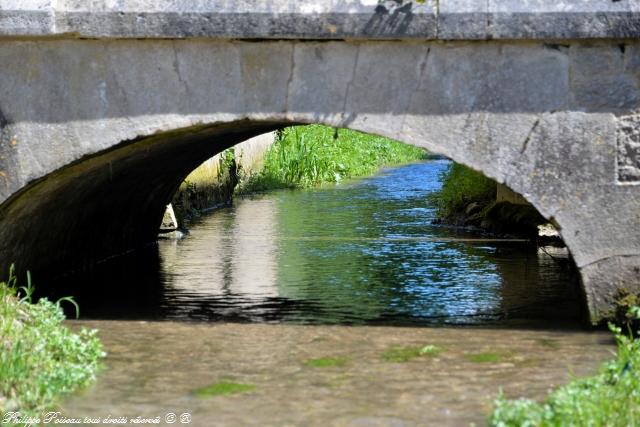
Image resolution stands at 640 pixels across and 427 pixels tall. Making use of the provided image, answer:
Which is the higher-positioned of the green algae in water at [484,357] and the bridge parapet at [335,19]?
the bridge parapet at [335,19]

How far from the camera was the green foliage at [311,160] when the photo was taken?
56.1 ft

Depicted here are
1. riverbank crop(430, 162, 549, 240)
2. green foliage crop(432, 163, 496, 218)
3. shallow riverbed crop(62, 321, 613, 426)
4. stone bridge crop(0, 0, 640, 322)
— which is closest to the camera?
shallow riverbed crop(62, 321, 613, 426)

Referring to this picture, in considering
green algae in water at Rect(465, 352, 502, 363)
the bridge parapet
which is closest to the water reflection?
green algae in water at Rect(465, 352, 502, 363)

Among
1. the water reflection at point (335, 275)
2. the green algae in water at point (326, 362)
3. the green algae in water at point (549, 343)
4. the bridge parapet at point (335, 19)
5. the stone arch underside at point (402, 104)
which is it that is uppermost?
the bridge parapet at point (335, 19)

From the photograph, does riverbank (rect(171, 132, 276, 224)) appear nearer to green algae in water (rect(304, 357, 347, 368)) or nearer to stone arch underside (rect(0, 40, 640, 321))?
stone arch underside (rect(0, 40, 640, 321))

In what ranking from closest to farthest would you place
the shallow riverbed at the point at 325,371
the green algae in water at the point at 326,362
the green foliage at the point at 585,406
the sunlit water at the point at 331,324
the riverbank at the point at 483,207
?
the green foliage at the point at 585,406 < the shallow riverbed at the point at 325,371 < the sunlit water at the point at 331,324 < the green algae in water at the point at 326,362 < the riverbank at the point at 483,207

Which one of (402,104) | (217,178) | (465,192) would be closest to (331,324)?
(402,104)

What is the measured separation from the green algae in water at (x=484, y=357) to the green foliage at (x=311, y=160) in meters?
10.5

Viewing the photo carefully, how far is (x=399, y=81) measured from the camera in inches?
238

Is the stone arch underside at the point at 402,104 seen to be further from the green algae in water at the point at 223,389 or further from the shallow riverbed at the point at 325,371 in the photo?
the green algae in water at the point at 223,389

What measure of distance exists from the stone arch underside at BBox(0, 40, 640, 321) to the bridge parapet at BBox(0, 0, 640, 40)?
0.12 meters

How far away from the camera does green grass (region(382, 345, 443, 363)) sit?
557 cm

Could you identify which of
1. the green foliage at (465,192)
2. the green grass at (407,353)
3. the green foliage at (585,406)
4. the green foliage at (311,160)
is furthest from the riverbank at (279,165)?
the green foliage at (585,406)

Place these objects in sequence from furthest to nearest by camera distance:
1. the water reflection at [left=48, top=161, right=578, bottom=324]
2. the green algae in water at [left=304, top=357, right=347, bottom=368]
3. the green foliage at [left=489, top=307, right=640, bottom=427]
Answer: the water reflection at [left=48, top=161, right=578, bottom=324] < the green algae in water at [left=304, top=357, right=347, bottom=368] < the green foliage at [left=489, top=307, right=640, bottom=427]
